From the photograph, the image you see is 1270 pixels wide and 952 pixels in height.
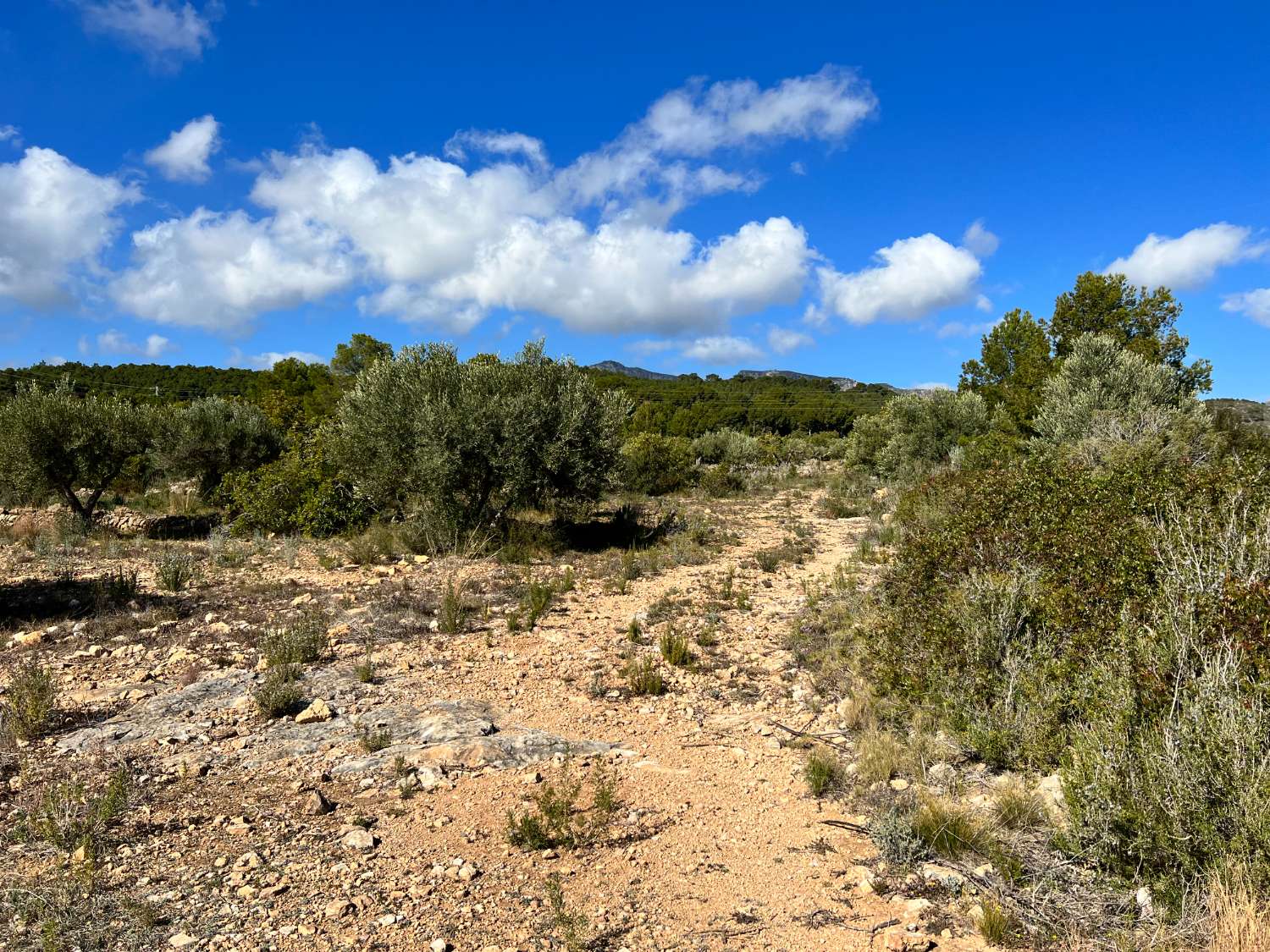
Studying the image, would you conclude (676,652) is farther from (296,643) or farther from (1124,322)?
(1124,322)

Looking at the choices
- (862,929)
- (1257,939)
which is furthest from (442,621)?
(1257,939)

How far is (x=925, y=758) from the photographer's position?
532 cm

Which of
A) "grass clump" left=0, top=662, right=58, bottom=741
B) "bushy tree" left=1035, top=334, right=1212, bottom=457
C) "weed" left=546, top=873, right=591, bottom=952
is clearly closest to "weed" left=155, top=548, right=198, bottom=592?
"grass clump" left=0, top=662, right=58, bottom=741

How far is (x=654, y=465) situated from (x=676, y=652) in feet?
63.8

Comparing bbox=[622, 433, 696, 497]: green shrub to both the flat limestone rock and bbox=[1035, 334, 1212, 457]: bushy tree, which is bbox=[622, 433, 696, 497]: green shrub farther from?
the flat limestone rock

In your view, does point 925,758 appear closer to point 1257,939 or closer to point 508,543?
point 1257,939

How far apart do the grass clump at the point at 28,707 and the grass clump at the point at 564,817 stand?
428cm

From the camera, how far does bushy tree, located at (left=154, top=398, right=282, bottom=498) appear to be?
20.3 metres

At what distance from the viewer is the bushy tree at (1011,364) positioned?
80.5ft

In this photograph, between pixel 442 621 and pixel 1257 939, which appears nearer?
A: pixel 1257 939

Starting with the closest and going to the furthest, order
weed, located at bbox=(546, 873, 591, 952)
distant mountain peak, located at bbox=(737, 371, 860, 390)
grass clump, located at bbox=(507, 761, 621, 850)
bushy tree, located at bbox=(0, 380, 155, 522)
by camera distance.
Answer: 1. weed, located at bbox=(546, 873, 591, 952)
2. grass clump, located at bbox=(507, 761, 621, 850)
3. bushy tree, located at bbox=(0, 380, 155, 522)
4. distant mountain peak, located at bbox=(737, 371, 860, 390)

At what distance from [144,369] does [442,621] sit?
2735 inches

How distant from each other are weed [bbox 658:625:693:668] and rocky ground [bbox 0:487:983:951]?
95 millimetres

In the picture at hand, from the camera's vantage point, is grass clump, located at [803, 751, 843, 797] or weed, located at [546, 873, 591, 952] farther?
grass clump, located at [803, 751, 843, 797]
